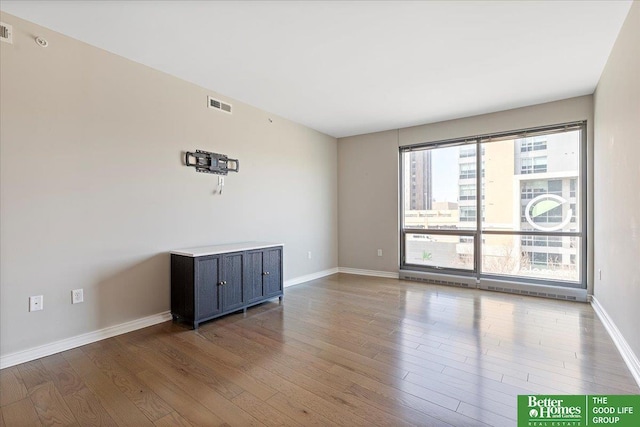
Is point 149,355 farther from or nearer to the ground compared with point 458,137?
nearer to the ground

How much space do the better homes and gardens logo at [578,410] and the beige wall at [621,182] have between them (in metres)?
0.57

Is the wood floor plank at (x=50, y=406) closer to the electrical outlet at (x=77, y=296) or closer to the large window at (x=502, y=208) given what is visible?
the electrical outlet at (x=77, y=296)

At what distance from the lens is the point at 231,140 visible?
390cm

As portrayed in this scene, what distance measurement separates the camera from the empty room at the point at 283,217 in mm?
1945

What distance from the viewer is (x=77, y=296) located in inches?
101

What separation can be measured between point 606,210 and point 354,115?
10.6 ft

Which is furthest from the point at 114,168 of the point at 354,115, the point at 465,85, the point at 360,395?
the point at 465,85

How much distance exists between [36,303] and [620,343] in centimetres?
474

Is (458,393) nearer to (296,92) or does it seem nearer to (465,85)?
(465,85)

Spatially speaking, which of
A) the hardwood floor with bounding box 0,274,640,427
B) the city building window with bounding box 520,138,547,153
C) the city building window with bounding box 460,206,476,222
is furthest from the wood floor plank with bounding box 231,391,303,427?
the city building window with bounding box 520,138,547,153

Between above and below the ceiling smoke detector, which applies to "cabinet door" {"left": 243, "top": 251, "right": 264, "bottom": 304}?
below

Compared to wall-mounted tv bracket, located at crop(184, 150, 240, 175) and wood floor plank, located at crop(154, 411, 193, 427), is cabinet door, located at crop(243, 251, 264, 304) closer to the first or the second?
wall-mounted tv bracket, located at crop(184, 150, 240, 175)

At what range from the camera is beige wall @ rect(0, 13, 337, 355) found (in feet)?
7.50

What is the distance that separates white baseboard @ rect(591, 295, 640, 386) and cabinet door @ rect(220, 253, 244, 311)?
3.37m
